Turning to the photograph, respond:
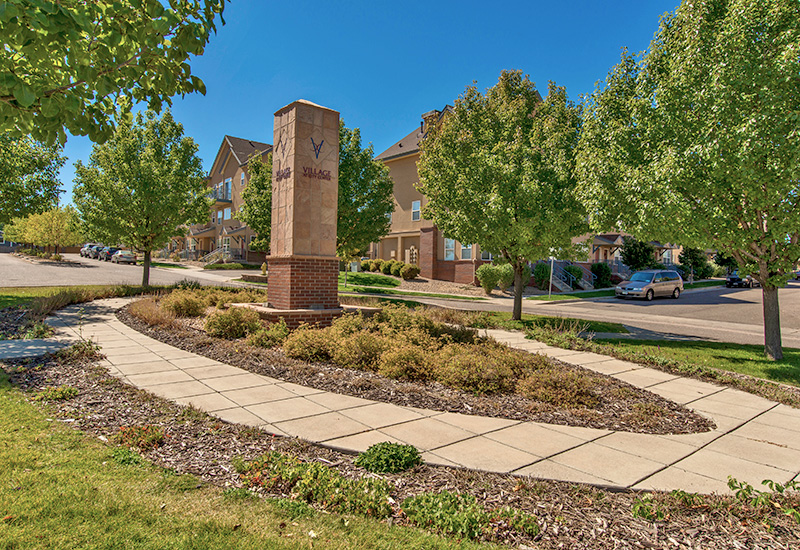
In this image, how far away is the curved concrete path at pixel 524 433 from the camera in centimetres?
379

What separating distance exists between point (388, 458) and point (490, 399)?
2.35m

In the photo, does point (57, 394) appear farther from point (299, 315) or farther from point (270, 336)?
point (299, 315)

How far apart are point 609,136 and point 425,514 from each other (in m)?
10.5

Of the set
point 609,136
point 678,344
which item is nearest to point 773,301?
point 678,344

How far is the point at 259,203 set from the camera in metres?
22.8

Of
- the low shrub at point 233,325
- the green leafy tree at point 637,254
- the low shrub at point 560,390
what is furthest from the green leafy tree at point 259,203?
the green leafy tree at point 637,254

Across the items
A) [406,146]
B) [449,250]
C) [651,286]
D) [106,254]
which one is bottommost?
A: [651,286]

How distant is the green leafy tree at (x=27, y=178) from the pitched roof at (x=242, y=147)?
97.8 ft

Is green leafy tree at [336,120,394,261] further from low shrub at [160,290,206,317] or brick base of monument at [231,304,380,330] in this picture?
brick base of monument at [231,304,380,330]

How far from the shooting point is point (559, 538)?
9.36ft

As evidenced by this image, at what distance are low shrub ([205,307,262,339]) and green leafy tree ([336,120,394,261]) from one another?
520 inches

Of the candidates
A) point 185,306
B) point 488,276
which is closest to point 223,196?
point 488,276

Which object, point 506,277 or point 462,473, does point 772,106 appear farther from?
point 506,277

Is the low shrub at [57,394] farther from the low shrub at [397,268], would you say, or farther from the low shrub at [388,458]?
the low shrub at [397,268]
